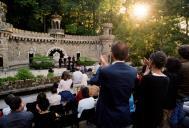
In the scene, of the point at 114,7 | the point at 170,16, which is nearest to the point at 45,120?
the point at 170,16

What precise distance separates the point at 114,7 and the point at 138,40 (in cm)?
1652

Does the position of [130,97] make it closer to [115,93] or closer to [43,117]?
[115,93]

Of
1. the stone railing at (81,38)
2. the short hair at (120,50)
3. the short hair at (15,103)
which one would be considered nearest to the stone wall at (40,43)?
the stone railing at (81,38)

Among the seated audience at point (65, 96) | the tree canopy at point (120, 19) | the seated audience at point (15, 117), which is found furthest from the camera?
the tree canopy at point (120, 19)

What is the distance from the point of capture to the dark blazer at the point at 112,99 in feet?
17.3

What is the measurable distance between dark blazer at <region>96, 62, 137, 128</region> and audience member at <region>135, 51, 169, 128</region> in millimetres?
662

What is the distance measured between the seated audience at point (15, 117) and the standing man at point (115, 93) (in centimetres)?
149

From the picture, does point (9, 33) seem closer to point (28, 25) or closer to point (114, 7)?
point (28, 25)

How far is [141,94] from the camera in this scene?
6004 mm

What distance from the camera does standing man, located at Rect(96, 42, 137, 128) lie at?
5.27 meters

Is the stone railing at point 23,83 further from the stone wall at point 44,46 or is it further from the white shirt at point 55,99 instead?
the white shirt at point 55,99

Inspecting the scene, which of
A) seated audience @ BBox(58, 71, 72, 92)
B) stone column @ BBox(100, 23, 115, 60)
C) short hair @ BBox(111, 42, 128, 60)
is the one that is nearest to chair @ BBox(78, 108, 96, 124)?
seated audience @ BBox(58, 71, 72, 92)

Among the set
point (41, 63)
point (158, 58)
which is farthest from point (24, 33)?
point (158, 58)

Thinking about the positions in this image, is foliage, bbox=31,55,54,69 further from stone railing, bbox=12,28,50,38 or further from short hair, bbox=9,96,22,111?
short hair, bbox=9,96,22,111
